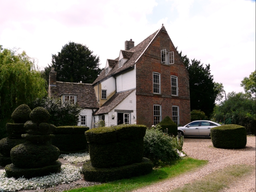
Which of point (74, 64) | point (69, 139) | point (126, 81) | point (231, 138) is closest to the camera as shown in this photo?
point (69, 139)

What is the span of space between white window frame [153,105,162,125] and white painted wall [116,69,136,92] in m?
3.43

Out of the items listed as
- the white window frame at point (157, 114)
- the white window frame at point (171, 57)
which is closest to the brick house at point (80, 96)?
the white window frame at point (157, 114)

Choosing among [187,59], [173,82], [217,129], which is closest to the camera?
[217,129]

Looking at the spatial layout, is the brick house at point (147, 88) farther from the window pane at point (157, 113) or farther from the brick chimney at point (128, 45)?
the brick chimney at point (128, 45)

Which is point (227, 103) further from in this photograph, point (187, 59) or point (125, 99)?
point (125, 99)

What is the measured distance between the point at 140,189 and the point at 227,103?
3493cm

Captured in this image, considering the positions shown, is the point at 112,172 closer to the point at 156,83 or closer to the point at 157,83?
the point at 156,83

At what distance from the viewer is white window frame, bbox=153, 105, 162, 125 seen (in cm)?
2177

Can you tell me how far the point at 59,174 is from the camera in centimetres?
782

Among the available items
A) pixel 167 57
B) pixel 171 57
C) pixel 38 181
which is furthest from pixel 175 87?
pixel 38 181

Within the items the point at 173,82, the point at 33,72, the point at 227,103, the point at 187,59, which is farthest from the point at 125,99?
the point at 227,103

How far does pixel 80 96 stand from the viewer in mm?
24359

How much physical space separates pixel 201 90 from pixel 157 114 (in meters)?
12.6

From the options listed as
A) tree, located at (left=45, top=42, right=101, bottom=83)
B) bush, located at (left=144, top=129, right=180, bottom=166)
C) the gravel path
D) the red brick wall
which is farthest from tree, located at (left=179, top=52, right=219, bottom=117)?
bush, located at (left=144, top=129, right=180, bottom=166)
